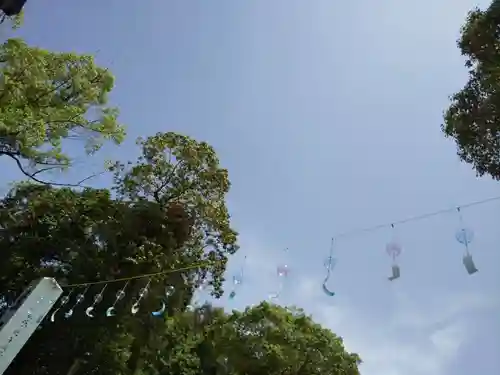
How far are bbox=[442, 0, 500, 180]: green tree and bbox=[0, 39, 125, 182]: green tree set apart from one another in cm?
830

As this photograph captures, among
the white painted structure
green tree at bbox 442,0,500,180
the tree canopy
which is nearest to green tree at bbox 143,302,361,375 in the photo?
the tree canopy

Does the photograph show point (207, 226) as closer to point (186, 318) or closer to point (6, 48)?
point (186, 318)

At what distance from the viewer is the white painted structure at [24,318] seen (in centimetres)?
1013

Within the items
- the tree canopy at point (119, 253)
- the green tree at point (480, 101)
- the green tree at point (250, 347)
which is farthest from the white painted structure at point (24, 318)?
the green tree at point (480, 101)

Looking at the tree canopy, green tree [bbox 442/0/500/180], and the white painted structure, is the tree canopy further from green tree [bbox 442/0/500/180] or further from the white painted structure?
green tree [bbox 442/0/500/180]

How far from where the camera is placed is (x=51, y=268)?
15844mm

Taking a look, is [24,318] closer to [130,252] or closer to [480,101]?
[130,252]

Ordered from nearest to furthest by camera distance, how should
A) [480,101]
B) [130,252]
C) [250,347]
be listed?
[480,101] < [130,252] < [250,347]

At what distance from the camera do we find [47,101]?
1176 centimetres

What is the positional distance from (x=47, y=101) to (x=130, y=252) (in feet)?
17.2

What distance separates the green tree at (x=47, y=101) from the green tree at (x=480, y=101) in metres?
8.30

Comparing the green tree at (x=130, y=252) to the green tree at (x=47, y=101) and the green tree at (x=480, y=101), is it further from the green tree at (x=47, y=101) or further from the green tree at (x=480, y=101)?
the green tree at (x=480, y=101)

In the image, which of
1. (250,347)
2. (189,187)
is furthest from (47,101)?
(250,347)

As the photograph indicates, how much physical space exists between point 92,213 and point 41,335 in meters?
4.20
